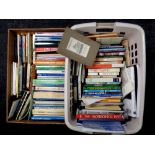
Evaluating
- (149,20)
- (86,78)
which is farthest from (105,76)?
(149,20)

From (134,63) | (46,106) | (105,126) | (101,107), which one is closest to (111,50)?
(134,63)

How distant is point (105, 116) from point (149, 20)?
963mm

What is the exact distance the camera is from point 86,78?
1211 mm

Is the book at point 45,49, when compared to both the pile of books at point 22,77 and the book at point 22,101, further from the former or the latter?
the book at point 22,101

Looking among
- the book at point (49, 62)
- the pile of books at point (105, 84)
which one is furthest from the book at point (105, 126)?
the book at point (49, 62)

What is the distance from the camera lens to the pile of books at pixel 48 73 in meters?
1.30

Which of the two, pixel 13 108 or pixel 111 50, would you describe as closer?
pixel 111 50

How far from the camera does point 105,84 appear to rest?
1208 mm

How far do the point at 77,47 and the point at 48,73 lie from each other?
346 mm

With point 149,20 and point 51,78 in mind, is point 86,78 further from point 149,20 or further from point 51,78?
point 149,20

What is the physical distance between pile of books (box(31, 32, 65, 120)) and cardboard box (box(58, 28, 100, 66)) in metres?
0.24

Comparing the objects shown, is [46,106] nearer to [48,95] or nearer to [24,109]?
[48,95]

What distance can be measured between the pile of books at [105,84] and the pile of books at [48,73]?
0.20m

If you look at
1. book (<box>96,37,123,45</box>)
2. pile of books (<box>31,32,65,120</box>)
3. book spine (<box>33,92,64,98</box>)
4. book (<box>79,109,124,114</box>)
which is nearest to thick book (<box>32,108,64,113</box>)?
pile of books (<box>31,32,65,120</box>)
